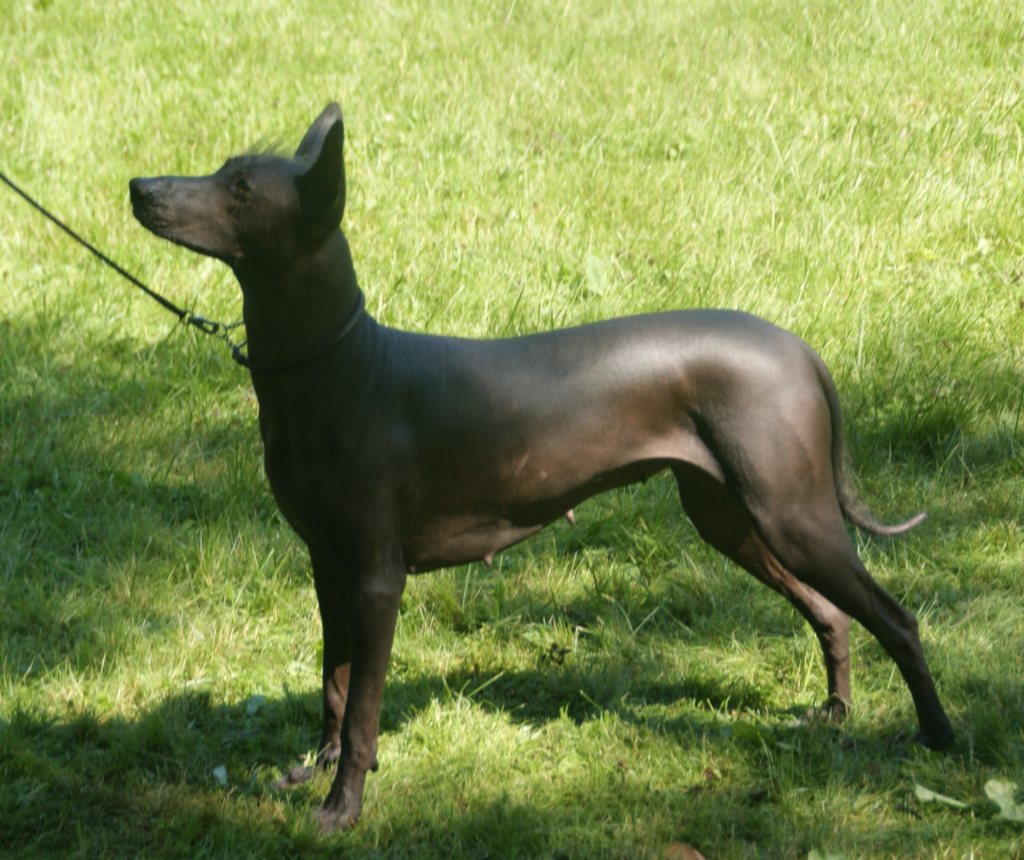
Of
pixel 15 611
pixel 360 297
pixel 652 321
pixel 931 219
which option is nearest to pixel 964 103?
pixel 931 219

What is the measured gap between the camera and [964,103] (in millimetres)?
7719

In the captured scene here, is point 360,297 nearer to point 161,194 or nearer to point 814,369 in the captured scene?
point 161,194

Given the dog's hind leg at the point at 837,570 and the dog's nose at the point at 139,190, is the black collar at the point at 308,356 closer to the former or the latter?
the dog's nose at the point at 139,190

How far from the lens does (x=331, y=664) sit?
10.8 ft

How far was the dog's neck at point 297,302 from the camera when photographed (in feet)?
8.94

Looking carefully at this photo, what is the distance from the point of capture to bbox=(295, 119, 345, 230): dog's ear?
254cm

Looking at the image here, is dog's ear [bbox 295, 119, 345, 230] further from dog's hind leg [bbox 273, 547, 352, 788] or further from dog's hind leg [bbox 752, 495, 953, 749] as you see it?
dog's hind leg [bbox 752, 495, 953, 749]

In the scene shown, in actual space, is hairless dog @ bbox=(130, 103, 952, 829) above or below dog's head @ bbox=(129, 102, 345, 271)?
below

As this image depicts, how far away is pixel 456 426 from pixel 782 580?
4.44 ft

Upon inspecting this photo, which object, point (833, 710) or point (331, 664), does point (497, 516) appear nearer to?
point (331, 664)

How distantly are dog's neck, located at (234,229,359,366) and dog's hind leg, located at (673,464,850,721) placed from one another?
135 cm

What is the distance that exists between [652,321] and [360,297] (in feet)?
2.77

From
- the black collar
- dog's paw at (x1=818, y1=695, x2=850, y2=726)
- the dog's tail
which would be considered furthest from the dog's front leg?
dog's paw at (x1=818, y1=695, x2=850, y2=726)

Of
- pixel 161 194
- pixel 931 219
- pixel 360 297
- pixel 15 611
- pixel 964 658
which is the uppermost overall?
pixel 161 194
